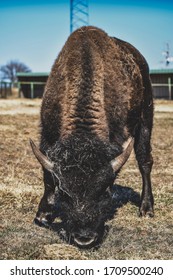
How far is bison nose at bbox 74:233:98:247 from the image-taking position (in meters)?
4.54

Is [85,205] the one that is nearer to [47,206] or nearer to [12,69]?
[47,206]

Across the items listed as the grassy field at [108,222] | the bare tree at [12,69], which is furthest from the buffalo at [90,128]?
the bare tree at [12,69]

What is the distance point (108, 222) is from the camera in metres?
6.05

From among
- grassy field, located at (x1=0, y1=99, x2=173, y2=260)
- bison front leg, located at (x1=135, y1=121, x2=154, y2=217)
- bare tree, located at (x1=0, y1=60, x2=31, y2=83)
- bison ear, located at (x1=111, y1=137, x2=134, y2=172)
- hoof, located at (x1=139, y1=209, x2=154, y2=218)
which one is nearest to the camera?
grassy field, located at (x1=0, y1=99, x2=173, y2=260)

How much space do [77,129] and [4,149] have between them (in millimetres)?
6701

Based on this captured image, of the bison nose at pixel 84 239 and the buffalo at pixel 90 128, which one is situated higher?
the buffalo at pixel 90 128

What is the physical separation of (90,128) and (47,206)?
1.60m

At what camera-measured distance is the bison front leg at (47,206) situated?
19.7 feet

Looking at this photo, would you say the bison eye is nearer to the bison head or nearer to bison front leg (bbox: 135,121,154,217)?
the bison head

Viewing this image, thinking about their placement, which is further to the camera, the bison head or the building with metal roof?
the building with metal roof

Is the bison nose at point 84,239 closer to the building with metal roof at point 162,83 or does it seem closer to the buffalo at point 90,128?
the buffalo at point 90,128

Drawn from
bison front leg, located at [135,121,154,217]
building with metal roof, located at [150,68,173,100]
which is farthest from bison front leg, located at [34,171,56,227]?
building with metal roof, located at [150,68,173,100]

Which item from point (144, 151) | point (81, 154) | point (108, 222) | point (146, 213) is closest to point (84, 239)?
point (81, 154)

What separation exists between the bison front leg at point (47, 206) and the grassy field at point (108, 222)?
14 centimetres
